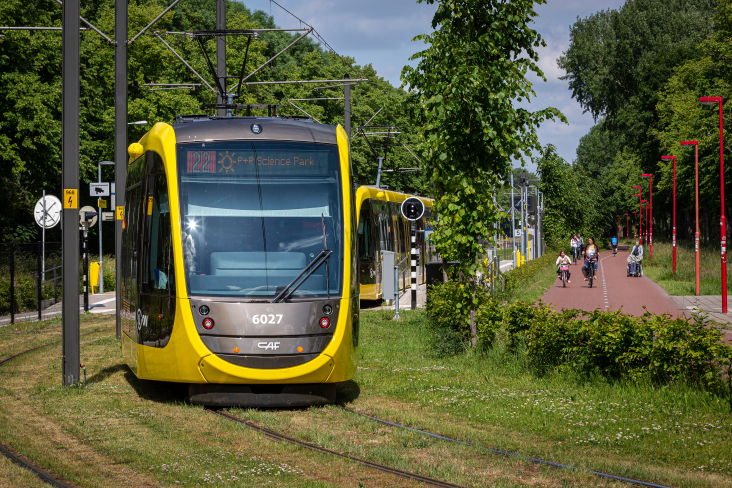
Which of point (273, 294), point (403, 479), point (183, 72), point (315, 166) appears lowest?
point (403, 479)

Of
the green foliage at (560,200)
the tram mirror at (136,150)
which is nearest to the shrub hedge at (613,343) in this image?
the tram mirror at (136,150)

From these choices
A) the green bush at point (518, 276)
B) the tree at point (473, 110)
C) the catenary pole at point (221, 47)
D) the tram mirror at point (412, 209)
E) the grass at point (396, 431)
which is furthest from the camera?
the green bush at point (518, 276)

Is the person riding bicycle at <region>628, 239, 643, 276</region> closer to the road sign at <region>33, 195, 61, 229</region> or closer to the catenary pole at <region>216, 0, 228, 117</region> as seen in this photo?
the catenary pole at <region>216, 0, 228, 117</region>

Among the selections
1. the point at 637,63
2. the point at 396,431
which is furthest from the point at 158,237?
the point at 637,63

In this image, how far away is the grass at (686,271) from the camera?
107 feet

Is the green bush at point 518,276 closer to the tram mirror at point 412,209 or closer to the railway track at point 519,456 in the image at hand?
the tram mirror at point 412,209

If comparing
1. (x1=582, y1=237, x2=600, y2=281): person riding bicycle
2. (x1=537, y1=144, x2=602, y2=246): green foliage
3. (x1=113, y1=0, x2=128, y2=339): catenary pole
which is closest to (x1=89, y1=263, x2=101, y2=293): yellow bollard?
(x1=113, y1=0, x2=128, y2=339): catenary pole

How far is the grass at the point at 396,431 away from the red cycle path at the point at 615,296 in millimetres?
10914

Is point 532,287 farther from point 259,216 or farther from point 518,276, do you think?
point 259,216

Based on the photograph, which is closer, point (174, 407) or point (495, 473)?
point (495, 473)

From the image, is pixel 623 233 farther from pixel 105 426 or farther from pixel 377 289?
pixel 105 426

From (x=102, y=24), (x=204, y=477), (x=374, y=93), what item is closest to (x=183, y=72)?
(x=102, y=24)

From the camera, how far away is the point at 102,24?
43656 millimetres

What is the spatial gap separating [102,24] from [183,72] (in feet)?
15.2
